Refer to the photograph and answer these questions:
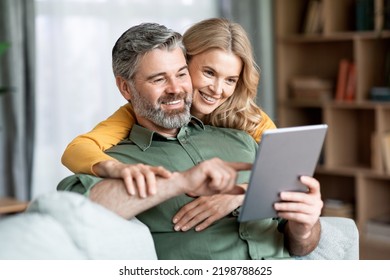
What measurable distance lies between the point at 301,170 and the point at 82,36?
8.69 ft

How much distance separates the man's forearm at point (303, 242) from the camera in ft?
6.06

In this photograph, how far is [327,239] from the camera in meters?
1.98

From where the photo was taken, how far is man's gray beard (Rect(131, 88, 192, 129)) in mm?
1904

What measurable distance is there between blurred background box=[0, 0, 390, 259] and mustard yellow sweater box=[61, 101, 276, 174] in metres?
1.47

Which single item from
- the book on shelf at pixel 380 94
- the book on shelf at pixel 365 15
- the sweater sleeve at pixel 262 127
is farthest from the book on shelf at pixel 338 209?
the sweater sleeve at pixel 262 127

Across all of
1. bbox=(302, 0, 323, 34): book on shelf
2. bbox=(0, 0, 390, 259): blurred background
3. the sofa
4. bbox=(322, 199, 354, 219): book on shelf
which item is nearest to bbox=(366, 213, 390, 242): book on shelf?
bbox=(0, 0, 390, 259): blurred background

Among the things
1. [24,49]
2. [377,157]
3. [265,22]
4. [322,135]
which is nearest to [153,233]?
[322,135]

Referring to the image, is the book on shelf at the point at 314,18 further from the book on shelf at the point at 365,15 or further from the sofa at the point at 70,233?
the sofa at the point at 70,233

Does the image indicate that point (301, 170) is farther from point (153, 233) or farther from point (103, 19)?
point (103, 19)

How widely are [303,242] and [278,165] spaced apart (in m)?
0.35

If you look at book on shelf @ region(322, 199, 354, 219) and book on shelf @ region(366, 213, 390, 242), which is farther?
book on shelf @ region(322, 199, 354, 219)

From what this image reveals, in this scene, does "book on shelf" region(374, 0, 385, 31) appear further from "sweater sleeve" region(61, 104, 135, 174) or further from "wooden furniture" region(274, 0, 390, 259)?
"sweater sleeve" region(61, 104, 135, 174)

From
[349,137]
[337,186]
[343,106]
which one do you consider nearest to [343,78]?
[343,106]

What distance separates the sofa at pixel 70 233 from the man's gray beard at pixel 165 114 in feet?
1.09
